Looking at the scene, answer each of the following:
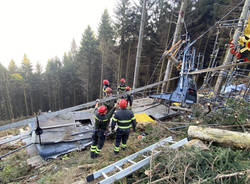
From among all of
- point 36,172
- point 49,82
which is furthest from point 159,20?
point 49,82

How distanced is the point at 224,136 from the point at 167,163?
1866mm

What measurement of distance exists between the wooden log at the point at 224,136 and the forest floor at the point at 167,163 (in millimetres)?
151

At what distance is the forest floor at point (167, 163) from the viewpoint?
207 centimetres

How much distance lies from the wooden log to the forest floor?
5.9 inches

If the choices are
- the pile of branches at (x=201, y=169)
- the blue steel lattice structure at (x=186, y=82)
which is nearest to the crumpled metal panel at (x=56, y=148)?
the pile of branches at (x=201, y=169)

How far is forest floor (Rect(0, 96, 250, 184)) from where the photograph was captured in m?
2.07

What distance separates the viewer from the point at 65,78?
25.7 meters

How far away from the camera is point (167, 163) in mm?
2396

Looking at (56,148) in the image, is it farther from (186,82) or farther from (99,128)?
(186,82)

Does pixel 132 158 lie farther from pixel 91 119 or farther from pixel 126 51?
pixel 126 51

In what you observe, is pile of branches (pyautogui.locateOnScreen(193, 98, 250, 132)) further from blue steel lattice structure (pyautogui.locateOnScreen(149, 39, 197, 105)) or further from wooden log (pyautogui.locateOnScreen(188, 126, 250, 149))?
blue steel lattice structure (pyautogui.locateOnScreen(149, 39, 197, 105))

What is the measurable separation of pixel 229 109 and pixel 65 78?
89.2 feet

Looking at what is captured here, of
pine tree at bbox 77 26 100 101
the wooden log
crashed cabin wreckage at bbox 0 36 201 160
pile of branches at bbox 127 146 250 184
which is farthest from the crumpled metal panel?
pine tree at bbox 77 26 100 101

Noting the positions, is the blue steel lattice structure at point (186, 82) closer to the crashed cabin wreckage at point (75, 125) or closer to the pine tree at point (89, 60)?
the crashed cabin wreckage at point (75, 125)
